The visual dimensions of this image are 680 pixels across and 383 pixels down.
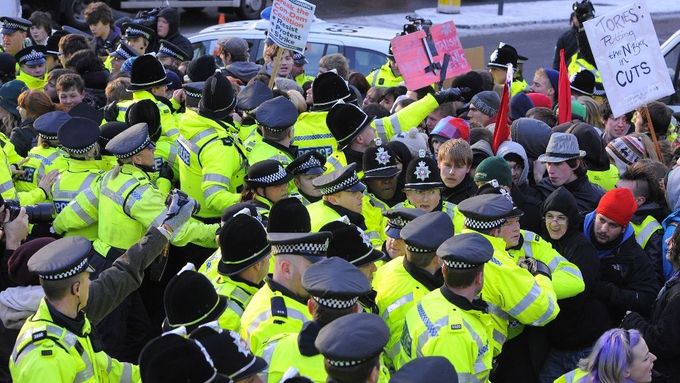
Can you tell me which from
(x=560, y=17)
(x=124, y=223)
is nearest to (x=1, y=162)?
(x=124, y=223)

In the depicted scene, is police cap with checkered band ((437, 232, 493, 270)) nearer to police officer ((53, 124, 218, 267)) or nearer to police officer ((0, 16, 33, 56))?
police officer ((53, 124, 218, 267))

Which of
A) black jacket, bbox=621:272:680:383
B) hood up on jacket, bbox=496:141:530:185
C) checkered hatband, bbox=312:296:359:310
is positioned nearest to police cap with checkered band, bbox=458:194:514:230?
black jacket, bbox=621:272:680:383

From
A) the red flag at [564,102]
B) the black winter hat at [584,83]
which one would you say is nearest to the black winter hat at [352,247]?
the red flag at [564,102]

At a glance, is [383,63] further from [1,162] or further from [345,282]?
[345,282]

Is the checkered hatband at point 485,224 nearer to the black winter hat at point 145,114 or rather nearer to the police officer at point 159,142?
the police officer at point 159,142

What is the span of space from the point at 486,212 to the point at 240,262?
4.69 feet

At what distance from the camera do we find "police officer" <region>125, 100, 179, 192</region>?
8383 mm

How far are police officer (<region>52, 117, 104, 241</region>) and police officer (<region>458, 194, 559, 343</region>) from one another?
3030mm

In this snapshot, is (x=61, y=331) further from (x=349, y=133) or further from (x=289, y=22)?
(x=289, y=22)

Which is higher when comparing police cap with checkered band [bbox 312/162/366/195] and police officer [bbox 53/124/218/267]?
police cap with checkered band [bbox 312/162/366/195]

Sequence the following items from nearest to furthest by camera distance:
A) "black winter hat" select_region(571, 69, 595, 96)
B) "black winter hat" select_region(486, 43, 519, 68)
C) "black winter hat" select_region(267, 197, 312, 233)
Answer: "black winter hat" select_region(267, 197, 312, 233)
"black winter hat" select_region(571, 69, 595, 96)
"black winter hat" select_region(486, 43, 519, 68)

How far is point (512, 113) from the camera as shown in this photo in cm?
1004

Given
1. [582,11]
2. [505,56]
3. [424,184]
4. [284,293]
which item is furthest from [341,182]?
[582,11]

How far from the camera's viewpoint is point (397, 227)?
648 cm
